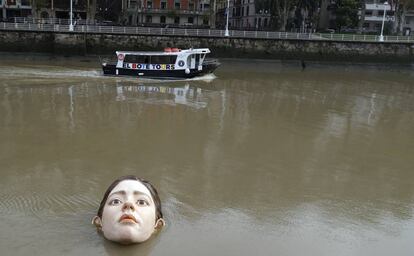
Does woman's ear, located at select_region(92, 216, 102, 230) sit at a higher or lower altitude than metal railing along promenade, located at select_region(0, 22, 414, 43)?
lower

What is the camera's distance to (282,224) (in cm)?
902

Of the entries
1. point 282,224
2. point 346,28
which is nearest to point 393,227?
point 282,224

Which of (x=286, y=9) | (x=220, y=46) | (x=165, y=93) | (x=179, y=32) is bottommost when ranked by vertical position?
(x=165, y=93)

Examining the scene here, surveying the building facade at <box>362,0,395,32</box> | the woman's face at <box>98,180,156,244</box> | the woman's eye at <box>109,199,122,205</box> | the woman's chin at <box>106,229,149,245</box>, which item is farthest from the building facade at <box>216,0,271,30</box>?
the woman's chin at <box>106,229,149,245</box>

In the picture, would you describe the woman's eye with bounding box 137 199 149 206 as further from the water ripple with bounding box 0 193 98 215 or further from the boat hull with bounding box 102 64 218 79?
the boat hull with bounding box 102 64 218 79

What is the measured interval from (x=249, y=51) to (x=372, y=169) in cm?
3248

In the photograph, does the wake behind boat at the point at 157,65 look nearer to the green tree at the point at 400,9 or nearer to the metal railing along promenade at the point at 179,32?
the metal railing along promenade at the point at 179,32

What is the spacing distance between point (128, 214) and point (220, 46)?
37596mm

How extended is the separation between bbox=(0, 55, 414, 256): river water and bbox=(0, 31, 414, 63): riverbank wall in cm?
1683

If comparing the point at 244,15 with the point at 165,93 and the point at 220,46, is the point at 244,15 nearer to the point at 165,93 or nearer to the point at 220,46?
the point at 220,46

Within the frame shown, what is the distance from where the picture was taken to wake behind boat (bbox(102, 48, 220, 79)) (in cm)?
3120

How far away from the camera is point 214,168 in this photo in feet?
40.3

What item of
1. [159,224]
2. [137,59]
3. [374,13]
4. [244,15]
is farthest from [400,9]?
[159,224]

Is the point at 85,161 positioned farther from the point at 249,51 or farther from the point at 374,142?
the point at 249,51
